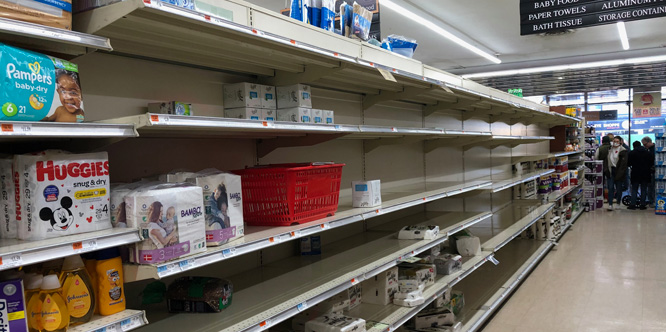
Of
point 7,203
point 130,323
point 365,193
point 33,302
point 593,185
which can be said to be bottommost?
point 593,185

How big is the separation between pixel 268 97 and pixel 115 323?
4.33ft

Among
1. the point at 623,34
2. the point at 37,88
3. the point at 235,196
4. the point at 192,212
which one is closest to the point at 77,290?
the point at 192,212

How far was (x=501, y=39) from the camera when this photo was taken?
9391 mm

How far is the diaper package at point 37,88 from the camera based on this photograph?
4.06 feet

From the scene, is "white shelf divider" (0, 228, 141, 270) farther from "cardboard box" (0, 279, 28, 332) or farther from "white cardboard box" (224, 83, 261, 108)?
"white cardboard box" (224, 83, 261, 108)

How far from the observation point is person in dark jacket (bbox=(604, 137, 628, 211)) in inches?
468

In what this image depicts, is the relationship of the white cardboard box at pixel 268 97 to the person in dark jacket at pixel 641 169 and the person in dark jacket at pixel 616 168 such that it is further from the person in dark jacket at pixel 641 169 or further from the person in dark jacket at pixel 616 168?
the person in dark jacket at pixel 641 169

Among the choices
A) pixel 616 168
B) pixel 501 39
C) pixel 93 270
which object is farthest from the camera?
pixel 616 168

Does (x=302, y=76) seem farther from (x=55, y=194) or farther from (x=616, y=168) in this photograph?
(x=616, y=168)

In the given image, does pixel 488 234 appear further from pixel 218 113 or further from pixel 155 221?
pixel 155 221

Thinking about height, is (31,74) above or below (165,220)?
above

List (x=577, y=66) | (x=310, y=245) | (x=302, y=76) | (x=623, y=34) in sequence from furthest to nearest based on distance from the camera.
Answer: (x=577, y=66), (x=623, y=34), (x=310, y=245), (x=302, y=76)

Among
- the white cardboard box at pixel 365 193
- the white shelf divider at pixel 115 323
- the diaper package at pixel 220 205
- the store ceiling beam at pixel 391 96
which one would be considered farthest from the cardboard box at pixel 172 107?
the store ceiling beam at pixel 391 96

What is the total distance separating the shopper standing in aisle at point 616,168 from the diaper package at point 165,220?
12.2m
